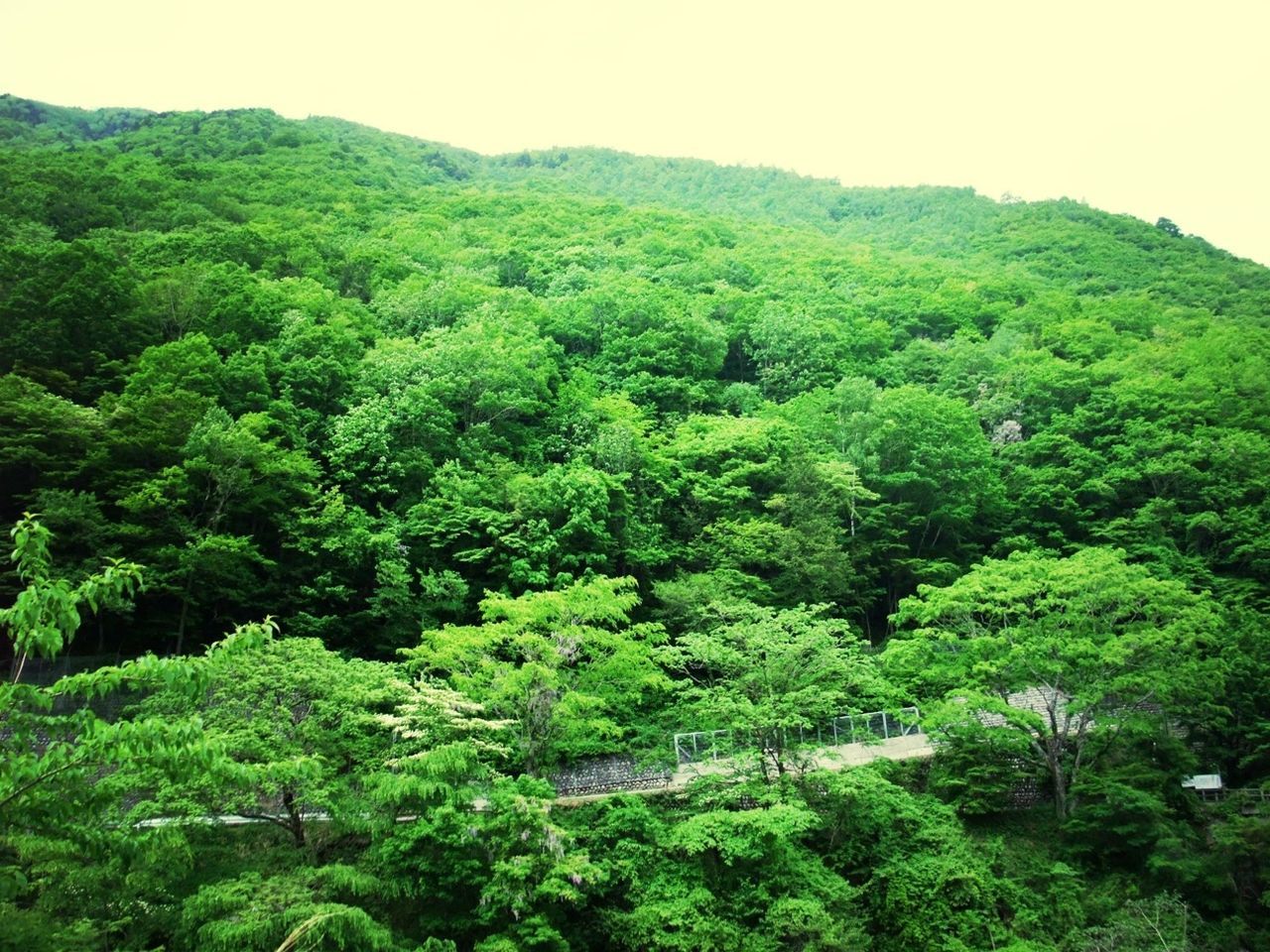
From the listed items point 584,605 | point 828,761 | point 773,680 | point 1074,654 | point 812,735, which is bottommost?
point 828,761

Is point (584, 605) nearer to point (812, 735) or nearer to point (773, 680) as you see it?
point (773, 680)

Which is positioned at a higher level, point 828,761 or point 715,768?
point 715,768

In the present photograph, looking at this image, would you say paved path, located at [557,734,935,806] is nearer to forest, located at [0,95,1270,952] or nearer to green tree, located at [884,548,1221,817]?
forest, located at [0,95,1270,952]

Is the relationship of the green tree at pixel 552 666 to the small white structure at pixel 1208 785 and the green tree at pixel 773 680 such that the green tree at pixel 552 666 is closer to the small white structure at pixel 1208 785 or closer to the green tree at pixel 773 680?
the green tree at pixel 773 680

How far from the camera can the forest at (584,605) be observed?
1323 cm

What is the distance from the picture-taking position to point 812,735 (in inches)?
819

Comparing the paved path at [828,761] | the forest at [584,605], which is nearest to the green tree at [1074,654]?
the forest at [584,605]

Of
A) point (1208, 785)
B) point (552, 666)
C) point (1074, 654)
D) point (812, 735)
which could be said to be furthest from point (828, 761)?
point (1208, 785)

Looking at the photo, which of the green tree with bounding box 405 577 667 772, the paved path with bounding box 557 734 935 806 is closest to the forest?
the green tree with bounding box 405 577 667 772

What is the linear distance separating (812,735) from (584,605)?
7874mm

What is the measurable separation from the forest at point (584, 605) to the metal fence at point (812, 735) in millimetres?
208

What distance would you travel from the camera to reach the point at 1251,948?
14977 mm

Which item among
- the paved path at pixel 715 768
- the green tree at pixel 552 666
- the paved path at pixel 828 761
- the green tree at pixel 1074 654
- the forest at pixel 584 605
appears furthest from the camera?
the green tree at pixel 1074 654

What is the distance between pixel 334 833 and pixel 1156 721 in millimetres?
17424
